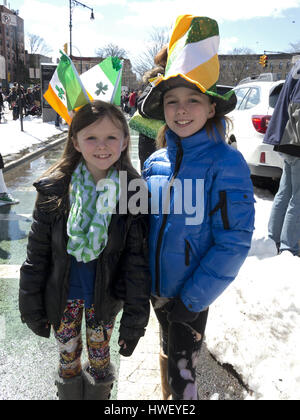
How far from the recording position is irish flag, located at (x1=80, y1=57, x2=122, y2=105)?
→ 1.72 meters

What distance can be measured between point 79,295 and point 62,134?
14.5 m

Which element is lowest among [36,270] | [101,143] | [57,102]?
[36,270]

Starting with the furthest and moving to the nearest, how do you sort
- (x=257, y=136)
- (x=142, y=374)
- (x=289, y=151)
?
(x=257, y=136), (x=289, y=151), (x=142, y=374)

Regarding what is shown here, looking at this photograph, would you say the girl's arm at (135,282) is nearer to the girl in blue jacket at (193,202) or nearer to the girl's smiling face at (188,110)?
the girl in blue jacket at (193,202)

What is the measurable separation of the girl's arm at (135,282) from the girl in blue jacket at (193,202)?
6cm

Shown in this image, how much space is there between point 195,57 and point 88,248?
3.12ft

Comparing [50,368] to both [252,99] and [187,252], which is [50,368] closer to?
[187,252]

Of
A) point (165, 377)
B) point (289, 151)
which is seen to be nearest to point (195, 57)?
point (165, 377)

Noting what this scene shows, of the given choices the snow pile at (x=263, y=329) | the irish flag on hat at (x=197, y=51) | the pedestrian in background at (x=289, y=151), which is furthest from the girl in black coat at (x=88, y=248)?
the pedestrian in background at (x=289, y=151)

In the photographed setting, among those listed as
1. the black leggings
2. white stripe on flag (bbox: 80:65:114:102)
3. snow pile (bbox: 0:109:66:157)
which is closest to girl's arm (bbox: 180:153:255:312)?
the black leggings

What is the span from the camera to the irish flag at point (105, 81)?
172 cm

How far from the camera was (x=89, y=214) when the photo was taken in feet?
5.50

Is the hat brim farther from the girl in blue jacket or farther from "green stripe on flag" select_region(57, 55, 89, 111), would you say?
"green stripe on flag" select_region(57, 55, 89, 111)

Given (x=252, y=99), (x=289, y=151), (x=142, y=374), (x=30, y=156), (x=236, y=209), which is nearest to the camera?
(x=236, y=209)
